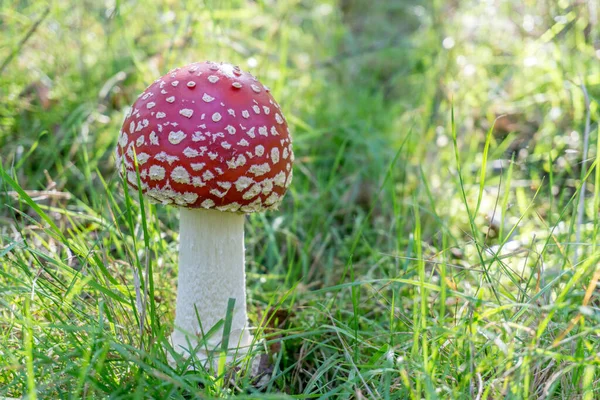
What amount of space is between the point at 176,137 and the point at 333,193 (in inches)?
59.4

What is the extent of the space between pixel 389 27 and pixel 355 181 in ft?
13.1

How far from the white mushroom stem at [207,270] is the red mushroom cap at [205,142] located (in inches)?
7.7

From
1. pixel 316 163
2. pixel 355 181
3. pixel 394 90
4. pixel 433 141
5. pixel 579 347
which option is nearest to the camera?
pixel 579 347

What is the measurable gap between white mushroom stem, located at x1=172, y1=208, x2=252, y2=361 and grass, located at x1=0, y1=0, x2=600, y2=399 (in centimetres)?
15

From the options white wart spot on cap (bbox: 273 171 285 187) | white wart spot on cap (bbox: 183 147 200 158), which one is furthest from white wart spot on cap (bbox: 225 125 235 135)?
white wart spot on cap (bbox: 273 171 285 187)

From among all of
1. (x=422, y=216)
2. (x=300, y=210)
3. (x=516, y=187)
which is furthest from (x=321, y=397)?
(x=516, y=187)

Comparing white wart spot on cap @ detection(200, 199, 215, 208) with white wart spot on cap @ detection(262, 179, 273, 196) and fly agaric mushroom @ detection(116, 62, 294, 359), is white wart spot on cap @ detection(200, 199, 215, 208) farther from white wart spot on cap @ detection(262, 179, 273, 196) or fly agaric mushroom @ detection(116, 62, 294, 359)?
white wart spot on cap @ detection(262, 179, 273, 196)

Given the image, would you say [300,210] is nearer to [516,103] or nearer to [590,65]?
[516,103]

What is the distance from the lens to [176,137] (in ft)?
5.29

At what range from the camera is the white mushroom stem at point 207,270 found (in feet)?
6.27

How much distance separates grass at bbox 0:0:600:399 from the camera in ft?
5.08

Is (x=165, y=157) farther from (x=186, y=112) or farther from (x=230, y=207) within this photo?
(x=230, y=207)

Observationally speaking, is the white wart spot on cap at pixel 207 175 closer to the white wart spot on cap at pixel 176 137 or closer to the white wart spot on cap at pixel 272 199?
the white wart spot on cap at pixel 176 137

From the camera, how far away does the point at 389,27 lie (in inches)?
256
